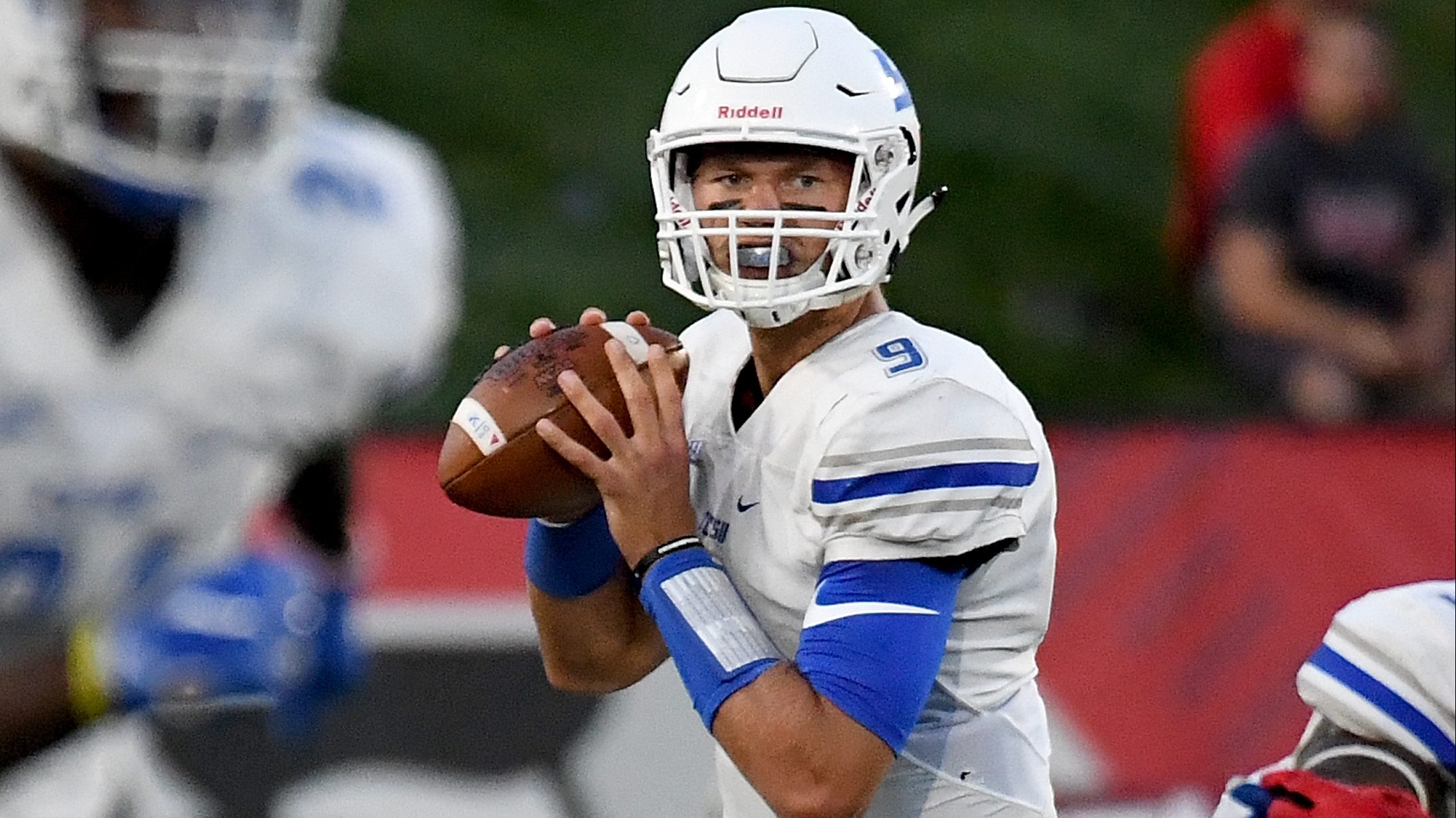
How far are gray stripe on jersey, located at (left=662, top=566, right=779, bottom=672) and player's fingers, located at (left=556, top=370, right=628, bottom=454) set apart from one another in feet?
0.47

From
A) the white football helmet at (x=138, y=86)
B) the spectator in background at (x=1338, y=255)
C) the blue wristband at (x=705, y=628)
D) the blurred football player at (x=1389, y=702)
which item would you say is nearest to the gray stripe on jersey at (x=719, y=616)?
the blue wristband at (x=705, y=628)

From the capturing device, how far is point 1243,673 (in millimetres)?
4152

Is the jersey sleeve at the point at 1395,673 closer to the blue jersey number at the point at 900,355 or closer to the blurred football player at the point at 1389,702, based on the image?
the blurred football player at the point at 1389,702

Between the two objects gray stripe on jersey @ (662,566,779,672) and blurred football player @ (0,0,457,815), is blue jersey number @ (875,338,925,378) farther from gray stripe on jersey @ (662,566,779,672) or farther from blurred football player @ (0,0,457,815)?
blurred football player @ (0,0,457,815)

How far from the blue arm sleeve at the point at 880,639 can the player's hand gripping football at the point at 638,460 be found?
0.55 ft

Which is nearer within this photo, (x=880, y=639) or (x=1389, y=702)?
(x=880, y=639)

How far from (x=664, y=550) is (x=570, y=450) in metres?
0.13

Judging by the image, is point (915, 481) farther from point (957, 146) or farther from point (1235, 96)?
point (957, 146)

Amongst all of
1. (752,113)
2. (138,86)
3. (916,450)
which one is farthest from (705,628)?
(138,86)

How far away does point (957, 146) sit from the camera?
6.52 meters

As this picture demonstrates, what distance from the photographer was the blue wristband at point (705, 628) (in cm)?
209

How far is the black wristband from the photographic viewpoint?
2154mm

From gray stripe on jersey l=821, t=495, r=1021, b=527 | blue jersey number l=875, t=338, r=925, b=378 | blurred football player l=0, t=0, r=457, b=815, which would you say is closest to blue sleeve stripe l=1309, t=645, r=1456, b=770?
gray stripe on jersey l=821, t=495, r=1021, b=527

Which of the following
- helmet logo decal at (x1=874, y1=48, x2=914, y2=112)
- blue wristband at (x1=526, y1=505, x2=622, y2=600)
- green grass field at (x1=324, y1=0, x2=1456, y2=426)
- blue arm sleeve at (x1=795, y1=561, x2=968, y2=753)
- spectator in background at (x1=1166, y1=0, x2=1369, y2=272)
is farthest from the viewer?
green grass field at (x1=324, y1=0, x2=1456, y2=426)
